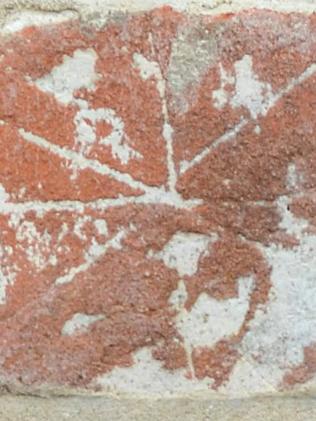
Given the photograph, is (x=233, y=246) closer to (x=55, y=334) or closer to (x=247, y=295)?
(x=247, y=295)

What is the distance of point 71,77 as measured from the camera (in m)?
1.14

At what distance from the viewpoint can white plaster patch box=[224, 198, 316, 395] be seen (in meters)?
1.17

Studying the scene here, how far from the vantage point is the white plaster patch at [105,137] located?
1.14 m

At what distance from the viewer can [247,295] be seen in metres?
1.17

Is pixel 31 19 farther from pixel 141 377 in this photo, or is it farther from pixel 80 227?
pixel 141 377

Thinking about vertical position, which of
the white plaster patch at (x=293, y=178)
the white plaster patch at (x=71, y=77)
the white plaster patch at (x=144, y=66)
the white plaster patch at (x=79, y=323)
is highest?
the white plaster patch at (x=144, y=66)

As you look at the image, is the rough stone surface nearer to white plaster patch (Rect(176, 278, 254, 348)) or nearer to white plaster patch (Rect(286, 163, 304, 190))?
white plaster patch (Rect(176, 278, 254, 348))

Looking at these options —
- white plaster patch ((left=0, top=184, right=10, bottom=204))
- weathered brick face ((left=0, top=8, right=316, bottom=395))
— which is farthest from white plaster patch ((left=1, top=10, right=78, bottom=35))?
white plaster patch ((left=0, top=184, right=10, bottom=204))

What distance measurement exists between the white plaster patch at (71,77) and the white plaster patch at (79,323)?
0.18 metres

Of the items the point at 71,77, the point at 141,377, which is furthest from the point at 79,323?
the point at 71,77

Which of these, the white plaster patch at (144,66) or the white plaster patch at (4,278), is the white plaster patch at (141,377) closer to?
the white plaster patch at (4,278)

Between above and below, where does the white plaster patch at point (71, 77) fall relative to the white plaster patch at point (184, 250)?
above

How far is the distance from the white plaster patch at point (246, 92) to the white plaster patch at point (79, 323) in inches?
8.0

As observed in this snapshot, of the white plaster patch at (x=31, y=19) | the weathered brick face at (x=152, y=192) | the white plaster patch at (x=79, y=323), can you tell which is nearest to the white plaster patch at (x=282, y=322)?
the weathered brick face at (x=152, y=192)
